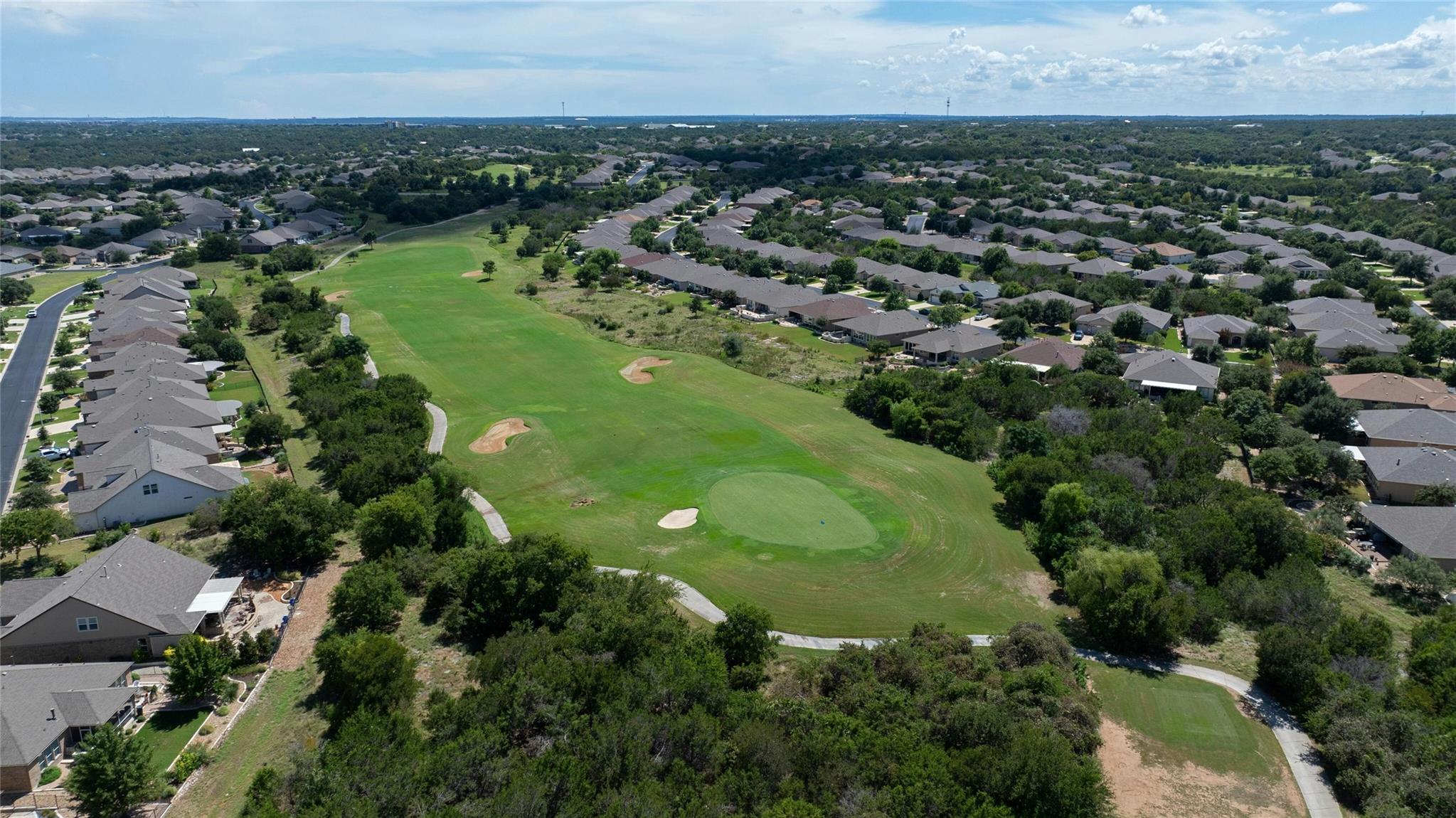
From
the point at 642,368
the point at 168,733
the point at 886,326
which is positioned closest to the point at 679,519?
the point at 168,733

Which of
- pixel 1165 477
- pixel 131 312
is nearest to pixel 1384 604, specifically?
pixel 1165 477

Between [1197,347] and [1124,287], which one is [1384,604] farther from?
[1124,287]

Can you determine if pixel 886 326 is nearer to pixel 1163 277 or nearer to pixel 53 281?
pixel 1163 277

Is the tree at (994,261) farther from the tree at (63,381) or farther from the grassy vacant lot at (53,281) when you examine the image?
the grassy vacant lot at (53,281)

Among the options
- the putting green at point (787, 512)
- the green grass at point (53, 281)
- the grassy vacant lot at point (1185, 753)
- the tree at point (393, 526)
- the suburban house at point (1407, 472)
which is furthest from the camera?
the green grass at point (53, 281)

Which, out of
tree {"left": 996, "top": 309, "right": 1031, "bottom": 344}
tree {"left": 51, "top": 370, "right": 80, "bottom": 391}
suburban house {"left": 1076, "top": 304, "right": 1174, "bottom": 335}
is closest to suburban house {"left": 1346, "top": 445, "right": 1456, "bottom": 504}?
tree {"left": 996, "top": 309, "right": 1031, "bottom": 344}

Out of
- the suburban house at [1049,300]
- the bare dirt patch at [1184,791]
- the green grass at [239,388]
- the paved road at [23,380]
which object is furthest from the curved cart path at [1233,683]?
the suburban house at [1049,300]
